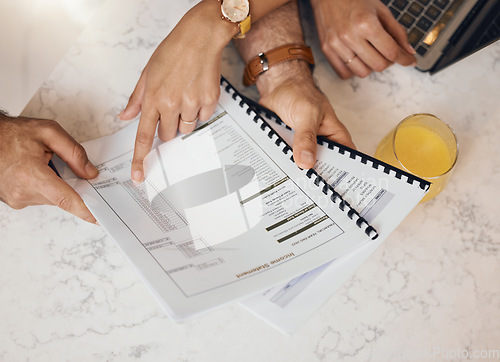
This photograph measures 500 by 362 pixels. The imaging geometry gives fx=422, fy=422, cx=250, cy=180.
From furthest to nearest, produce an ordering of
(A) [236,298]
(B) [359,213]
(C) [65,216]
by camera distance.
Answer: (C) [65,216]
(B) [359,213]
(A) [236,298]

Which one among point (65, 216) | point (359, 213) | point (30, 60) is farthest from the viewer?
point (30, 60)

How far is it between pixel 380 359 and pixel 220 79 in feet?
1.96

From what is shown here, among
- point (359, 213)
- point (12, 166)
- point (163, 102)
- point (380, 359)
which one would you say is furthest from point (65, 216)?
point (380, 359)

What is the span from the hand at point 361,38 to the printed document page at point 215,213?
0.26 metres

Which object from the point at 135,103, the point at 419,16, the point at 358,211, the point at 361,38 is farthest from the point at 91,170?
the point at 419,16

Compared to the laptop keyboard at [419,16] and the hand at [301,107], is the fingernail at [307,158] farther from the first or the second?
the laptop keyboard at [419,16]

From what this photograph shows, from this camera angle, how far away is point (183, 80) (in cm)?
75

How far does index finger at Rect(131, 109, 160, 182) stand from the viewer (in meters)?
0.71

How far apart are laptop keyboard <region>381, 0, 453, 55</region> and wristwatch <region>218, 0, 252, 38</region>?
0.31 meters

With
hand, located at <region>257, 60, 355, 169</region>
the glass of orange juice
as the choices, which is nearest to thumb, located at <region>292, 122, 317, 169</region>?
hand, located at <region>257, 60, 355, 169</region>

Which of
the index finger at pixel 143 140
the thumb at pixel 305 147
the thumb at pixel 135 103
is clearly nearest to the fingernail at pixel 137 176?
the index finger at pixel 143 140

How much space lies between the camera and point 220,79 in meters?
0.81

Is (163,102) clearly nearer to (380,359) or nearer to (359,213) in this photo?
(359,213)

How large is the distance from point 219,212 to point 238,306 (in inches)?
7.7
